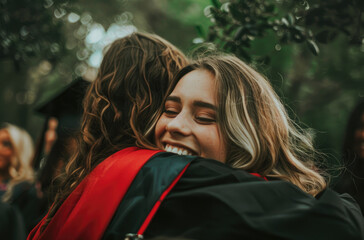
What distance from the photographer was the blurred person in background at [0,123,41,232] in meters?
4.71

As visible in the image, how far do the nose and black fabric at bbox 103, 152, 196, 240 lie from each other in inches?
8.2

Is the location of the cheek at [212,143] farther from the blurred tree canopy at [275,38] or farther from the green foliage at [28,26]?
the green foliage at [28,26]

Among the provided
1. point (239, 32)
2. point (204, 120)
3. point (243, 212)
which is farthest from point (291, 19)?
point (243, 212)

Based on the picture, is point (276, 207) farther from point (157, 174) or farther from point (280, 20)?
point (280, 20)

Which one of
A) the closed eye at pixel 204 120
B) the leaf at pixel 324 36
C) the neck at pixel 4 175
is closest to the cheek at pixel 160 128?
the closed eye at pixel 204 120

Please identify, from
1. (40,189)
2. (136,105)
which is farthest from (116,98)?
(40,189)

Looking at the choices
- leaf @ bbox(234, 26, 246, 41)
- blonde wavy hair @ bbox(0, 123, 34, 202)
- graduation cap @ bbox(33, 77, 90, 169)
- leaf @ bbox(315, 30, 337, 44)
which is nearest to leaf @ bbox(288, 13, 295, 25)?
leaf @ bbox(315, 30, 337, 44)

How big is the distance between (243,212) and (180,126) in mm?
625

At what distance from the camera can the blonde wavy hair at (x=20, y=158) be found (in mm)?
5336

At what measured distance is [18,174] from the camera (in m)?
5.40

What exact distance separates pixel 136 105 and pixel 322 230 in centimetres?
136

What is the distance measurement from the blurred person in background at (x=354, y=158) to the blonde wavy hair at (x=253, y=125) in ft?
2.27

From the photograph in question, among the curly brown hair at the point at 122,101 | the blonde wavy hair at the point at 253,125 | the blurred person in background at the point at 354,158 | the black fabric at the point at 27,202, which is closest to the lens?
the blonde wavy hair at the point at 253,125

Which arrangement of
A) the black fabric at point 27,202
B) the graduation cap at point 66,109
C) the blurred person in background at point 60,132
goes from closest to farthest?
the graduation cap at point 66,109 → the blurred person in background at point 60,132 → the black fabric at point 27,202
